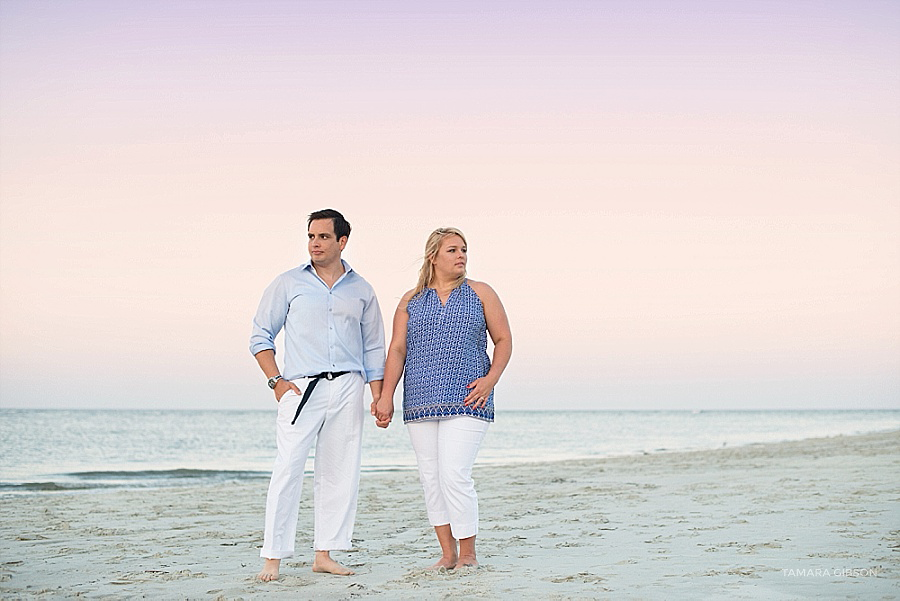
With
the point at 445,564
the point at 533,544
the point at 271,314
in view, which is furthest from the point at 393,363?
the point at 533,544

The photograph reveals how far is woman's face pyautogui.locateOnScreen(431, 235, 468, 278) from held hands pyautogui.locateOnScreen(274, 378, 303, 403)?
3.28 ft

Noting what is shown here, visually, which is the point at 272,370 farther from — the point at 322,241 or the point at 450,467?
the point at 450,467

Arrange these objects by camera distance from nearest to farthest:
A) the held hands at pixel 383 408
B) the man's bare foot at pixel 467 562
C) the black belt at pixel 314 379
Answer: the black belt at pixel 314 379 → the man's bare foot at pixel 467 562 → the held hands at pixel 383 408

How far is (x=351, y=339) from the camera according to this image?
459cm

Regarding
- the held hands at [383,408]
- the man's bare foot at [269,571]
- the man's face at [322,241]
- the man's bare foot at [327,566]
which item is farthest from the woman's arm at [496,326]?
the man's bare foot at [269,571]

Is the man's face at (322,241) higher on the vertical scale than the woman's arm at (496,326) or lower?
higher

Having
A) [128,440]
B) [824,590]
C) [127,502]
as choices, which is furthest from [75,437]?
[824,590]

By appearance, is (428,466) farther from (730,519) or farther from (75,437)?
(75,437)

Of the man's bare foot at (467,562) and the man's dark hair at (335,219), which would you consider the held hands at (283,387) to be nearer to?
the man's dark hair at (335,219)

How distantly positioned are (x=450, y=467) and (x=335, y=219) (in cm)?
145

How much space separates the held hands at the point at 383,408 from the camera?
460 centimetres

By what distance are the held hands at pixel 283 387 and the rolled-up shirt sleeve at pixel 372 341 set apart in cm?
44

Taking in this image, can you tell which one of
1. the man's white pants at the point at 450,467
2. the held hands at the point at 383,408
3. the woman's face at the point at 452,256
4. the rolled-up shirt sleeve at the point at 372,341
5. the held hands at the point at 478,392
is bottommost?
the man's white pants at the point at 450,467

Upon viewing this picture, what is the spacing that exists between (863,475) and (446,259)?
6.27 metres
